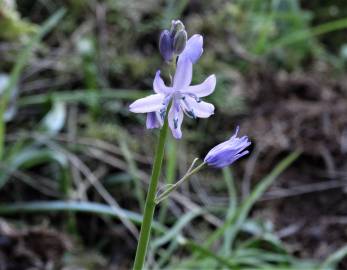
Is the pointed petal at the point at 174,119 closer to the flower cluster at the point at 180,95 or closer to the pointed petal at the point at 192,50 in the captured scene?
the flower cluster at the point at 180,95

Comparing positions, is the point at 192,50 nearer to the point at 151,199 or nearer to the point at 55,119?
the point at 151,199

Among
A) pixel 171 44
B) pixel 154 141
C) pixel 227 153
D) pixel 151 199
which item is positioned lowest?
pixel 151 199

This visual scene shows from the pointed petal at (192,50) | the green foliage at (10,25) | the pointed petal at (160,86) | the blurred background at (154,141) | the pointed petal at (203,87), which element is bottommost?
the pointed petal at (160,86)

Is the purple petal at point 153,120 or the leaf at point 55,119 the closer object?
the purple petal at point 153,120

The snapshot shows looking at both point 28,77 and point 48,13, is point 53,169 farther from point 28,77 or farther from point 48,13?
point 48,13

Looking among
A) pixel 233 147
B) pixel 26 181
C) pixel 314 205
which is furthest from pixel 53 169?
pixel 233 147

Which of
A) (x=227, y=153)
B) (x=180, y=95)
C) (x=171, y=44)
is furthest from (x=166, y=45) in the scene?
(x=227, y=153)

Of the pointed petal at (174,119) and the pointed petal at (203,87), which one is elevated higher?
the pointed petal at (203,87)

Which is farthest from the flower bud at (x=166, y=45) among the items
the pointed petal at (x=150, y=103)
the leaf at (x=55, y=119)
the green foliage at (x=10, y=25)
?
the green foliage at (x=10, y=25)
